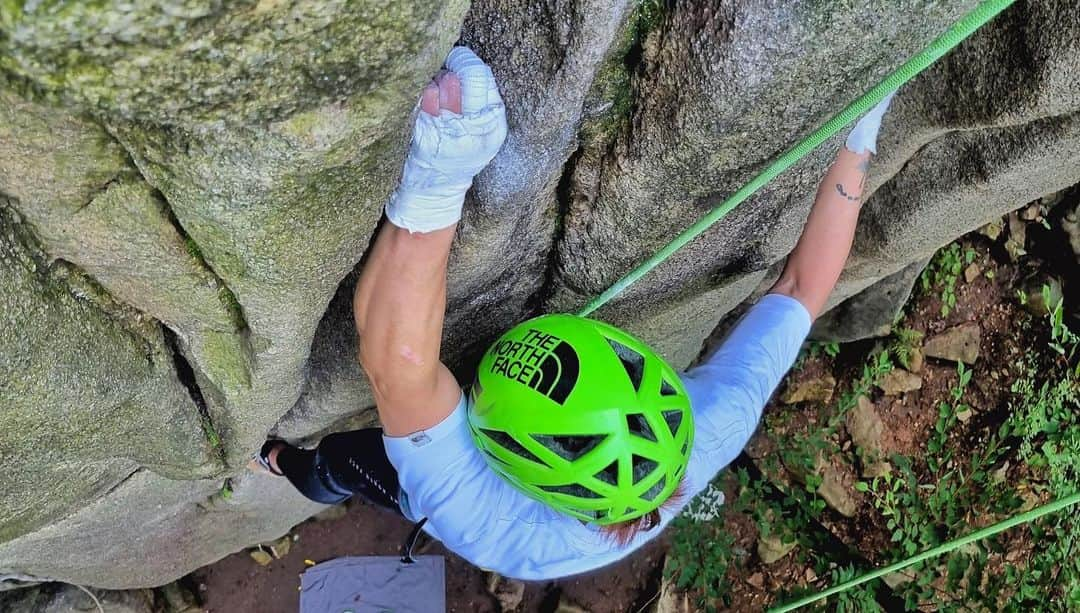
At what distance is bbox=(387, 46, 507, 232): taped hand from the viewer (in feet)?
5.58

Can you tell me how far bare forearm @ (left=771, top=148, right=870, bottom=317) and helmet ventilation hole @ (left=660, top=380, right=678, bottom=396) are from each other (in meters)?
0.77

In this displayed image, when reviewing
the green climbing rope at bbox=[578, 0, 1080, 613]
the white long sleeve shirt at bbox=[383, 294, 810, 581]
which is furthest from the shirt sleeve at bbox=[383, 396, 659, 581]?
the green climbing rope at bbox=[578, 0, 1080, 613]

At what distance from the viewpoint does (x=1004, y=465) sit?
4695mm

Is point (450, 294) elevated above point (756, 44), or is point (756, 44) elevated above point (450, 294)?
point (756, 44)

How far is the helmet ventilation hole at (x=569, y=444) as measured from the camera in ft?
7.08

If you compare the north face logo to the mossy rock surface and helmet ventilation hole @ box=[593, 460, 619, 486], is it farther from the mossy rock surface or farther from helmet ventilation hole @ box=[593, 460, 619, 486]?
the mossy rock surface

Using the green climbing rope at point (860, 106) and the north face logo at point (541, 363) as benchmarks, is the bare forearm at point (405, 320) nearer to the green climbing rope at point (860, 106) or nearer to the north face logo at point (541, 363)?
the north face logo at point (541, 363)

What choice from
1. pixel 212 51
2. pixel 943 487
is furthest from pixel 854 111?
pixel 943 487

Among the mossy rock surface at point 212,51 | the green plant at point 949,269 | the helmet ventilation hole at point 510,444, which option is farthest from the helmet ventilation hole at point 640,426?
the green plant at point 949,269

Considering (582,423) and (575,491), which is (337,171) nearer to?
(582,423)

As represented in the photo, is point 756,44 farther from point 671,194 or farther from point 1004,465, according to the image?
point 1004,465

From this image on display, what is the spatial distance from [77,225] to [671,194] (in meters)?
1.39

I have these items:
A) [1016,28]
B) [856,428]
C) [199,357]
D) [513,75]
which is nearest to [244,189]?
[513,75]

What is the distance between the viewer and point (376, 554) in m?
4.97
